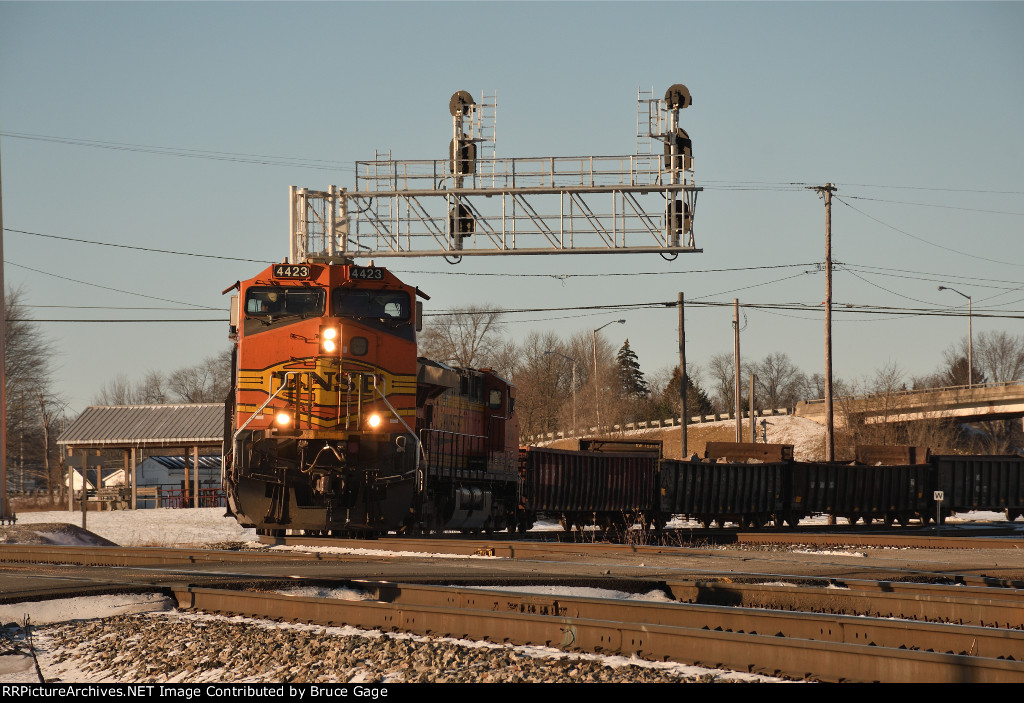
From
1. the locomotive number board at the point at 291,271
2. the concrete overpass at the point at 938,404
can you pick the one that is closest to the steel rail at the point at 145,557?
the locomotive number board at the point at 291,271

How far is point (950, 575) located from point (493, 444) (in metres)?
12.1

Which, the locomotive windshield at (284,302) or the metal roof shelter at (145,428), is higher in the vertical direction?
the locomotive windshield at (284,302)

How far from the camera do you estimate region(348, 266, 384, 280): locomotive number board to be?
17.6 m

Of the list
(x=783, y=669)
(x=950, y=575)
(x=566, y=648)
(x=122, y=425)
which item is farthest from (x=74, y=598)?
(x=122, y=425)

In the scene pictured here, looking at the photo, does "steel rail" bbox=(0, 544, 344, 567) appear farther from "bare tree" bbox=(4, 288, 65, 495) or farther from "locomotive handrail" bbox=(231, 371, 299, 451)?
"bare tree" bbox=(4, 288, 65, 495)

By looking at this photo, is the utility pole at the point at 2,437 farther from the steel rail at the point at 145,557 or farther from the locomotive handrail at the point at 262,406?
the locomotive handrail at the point at 262,406

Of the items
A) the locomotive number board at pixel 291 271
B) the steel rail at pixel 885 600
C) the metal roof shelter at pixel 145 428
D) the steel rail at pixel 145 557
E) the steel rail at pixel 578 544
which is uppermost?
the locomotive number board at pixel 291 271

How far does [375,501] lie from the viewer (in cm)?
1689

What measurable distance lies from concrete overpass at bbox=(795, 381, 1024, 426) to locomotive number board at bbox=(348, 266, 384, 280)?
54133 mm

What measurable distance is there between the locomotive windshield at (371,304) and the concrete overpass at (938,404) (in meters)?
53.8

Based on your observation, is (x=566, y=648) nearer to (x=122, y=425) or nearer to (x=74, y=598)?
(x=74, y=598)

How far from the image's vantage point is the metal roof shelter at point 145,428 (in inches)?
A: 1740

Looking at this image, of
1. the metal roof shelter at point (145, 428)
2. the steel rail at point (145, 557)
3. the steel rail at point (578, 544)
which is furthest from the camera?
the metal roof shelter at point (145, 428)

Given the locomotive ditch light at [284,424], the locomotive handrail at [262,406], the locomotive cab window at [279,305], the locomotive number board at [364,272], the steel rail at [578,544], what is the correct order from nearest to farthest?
the steel rail at [578,544], the locomotive ditch light at [284,424], the locomotive handrail at [262,406], the locomotive cab window at [279,305], the locomotive number board at [364,272]
